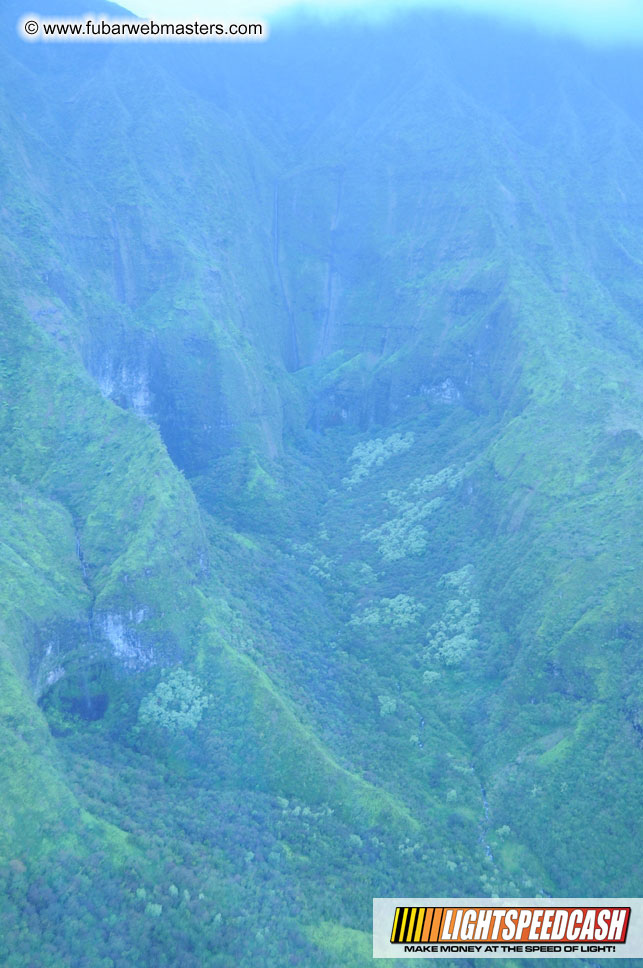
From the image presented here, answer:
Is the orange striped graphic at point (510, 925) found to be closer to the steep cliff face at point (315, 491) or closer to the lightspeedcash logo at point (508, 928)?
the lightspeedcash logo at point (508, 928)

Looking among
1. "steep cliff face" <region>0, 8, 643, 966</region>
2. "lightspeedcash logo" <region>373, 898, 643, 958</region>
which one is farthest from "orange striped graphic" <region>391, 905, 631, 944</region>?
"steep cliff face" <region>0, 8, 643, 966</region>

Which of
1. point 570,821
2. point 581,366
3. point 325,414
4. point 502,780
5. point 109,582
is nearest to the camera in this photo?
point 570,821

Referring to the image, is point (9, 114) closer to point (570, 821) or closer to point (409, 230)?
point (409, 230)

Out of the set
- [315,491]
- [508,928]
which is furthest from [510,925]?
[315,491]

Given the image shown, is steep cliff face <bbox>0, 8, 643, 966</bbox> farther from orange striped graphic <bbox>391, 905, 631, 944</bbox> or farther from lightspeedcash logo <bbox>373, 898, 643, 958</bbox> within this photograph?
orange striped graphic <bbox>391, 905, 631, 944</bbox>

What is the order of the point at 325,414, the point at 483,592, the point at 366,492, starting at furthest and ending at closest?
the point at 325,414, the point at 366,492, the point at 483,592

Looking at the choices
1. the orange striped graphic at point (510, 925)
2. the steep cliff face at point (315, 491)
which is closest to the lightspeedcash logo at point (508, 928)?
the orange striped graphic at point (510, 925)

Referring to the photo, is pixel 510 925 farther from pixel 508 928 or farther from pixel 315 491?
pixel 315 491

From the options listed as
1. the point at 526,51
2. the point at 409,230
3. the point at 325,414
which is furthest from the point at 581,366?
the point at 526,51

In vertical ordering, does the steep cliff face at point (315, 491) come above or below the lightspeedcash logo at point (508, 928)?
above
